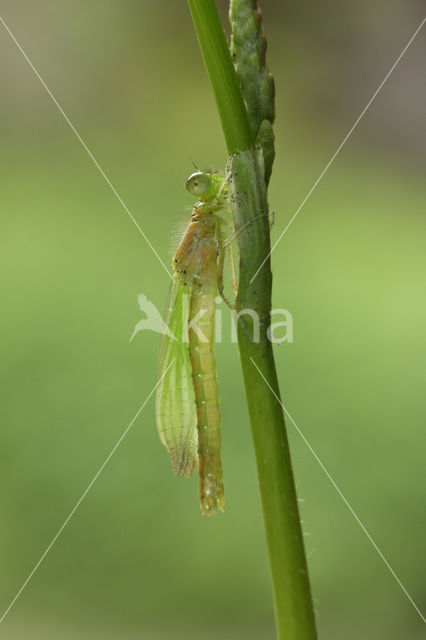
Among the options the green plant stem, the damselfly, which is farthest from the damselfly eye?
the green plant stem

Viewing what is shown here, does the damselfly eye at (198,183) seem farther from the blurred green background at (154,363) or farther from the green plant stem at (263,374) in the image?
the blurred green background at (154,363)

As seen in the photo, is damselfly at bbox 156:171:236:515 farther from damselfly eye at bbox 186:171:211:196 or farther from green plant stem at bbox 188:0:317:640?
green plant stem at bbox 188:0:317:640

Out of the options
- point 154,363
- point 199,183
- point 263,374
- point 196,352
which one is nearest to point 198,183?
point 199,183

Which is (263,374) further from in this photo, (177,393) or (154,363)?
(154,363)

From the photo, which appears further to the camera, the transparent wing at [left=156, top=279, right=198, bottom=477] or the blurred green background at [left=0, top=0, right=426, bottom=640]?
the blurred green background at [left=0, top=0, right=426, bottom=640]

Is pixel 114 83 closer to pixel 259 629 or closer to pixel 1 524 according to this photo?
pixel 1 524

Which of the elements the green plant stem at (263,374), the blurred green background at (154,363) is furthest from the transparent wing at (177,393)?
the blurred green background at (154,363)
